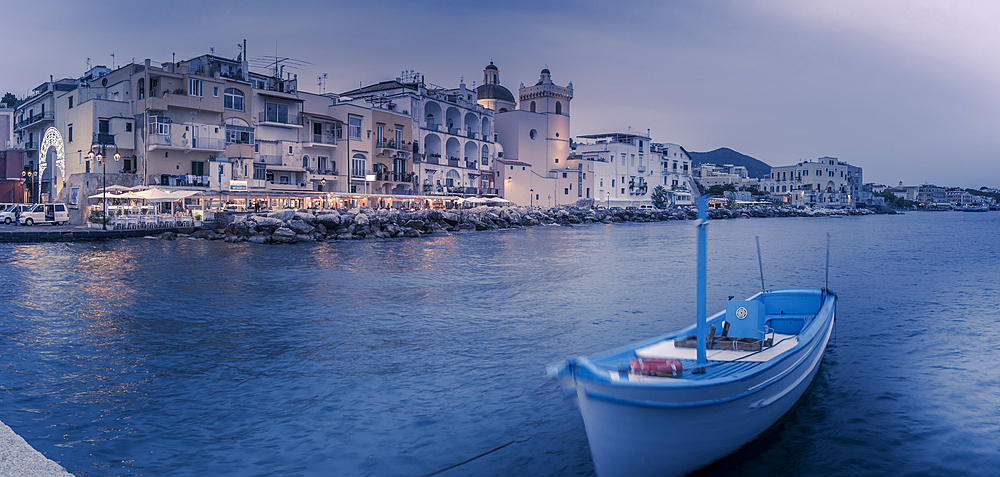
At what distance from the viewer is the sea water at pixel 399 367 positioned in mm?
7109

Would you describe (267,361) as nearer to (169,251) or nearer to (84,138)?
(169,251)

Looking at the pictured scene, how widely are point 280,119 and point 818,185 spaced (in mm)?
108319

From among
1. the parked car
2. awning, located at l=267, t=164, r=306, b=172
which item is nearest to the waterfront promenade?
the parked car

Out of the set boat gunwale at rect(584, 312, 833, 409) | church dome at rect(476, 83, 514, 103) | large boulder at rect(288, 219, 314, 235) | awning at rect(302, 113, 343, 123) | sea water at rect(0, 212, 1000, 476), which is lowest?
sea water at rect(0, 212, 1000, 476)

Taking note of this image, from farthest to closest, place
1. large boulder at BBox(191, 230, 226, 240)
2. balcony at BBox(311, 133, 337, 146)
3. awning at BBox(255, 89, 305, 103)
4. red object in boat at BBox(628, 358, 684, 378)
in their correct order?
balcony at BBox(311, 133, 337, 146) → awning at BBox(255, 89, 305, 103) → large boulder at BBox(191, 230, 226, 240) → red object in boat at BBox(628, 358, 684, 378)

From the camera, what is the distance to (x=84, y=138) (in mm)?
39312

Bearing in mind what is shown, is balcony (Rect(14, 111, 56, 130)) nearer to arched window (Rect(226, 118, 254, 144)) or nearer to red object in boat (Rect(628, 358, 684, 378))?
arched window (Rect(226, 118, 254, 144))

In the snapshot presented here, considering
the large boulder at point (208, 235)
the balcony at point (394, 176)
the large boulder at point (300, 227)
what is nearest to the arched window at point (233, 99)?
the large boulder at point (208, 235)

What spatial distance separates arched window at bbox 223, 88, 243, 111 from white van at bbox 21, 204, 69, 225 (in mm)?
11913

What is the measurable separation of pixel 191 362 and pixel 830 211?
114991mm

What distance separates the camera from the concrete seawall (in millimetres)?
5039

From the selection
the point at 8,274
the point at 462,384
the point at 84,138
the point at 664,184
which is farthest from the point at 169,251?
the point at 664,184

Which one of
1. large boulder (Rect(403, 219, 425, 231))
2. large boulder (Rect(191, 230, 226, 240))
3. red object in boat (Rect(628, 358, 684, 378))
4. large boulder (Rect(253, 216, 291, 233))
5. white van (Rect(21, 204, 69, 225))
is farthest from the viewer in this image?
large boulder (Rect(403, 219, 425, 231))

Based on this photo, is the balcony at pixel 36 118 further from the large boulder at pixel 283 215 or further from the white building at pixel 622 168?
the white building at pixel 622 168
